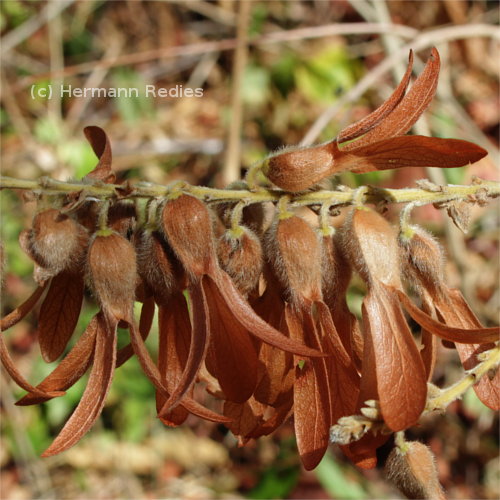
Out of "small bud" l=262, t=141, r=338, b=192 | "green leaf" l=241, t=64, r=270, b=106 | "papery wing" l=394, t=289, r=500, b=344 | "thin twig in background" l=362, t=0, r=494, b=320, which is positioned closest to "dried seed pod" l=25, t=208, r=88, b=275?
"small bud" l=262, t=141, r=338, b=192

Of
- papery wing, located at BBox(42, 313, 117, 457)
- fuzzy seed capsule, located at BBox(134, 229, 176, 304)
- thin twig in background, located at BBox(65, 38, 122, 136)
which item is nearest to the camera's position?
papery wing, located at BBox(42, 313, 117, 457)

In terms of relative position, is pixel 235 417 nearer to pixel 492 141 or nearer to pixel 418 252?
pixel 418 252

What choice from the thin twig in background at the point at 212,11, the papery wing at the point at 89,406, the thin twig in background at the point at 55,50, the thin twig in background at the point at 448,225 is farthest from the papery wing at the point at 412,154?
the thin twig in background at the point at 212,11

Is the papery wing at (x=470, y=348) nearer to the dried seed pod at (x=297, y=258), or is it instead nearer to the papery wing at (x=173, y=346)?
the dried seed pod at (x=297, y=258)

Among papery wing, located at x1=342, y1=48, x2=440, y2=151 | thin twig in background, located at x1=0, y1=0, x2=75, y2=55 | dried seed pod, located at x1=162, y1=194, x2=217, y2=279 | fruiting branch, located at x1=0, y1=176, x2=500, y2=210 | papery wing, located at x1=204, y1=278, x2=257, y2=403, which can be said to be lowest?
papery wing, located at x1=204, y1=278, x2=257, y2=403

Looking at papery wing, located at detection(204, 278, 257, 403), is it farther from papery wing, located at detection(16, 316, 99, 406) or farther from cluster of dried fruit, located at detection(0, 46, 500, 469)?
papery wing, located at detection(16, 316, 99, 406)

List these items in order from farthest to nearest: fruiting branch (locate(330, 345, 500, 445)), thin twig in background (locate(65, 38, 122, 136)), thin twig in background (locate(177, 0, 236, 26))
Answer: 1. thin twig in background (locate(177, 0, 236, 26))
2. thin twig in background (locate(65, 38, 122, 136))
3. fruiting branch (locate(330, 345, 500, 445))

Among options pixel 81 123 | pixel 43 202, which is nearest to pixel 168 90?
pixel 81 123
